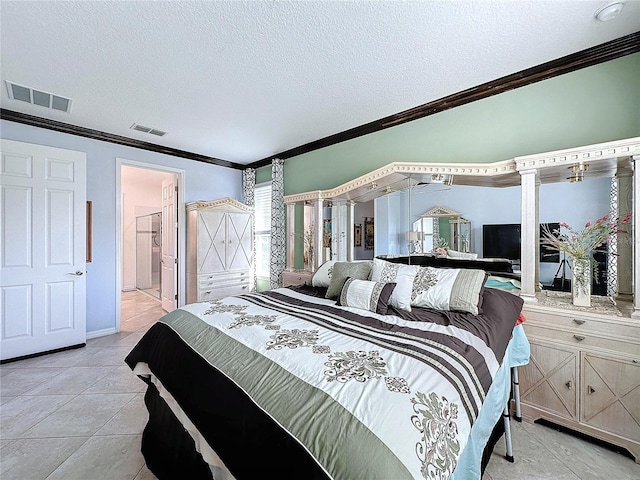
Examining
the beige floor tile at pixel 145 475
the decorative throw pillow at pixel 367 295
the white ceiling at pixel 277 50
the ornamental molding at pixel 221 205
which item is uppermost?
the white ceiling at pixel 277 50

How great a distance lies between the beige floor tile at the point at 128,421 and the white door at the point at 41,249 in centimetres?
181

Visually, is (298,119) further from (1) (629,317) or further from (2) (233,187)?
(1) (629,317)

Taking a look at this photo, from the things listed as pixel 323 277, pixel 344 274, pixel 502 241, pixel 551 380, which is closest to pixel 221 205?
pixel 323 277

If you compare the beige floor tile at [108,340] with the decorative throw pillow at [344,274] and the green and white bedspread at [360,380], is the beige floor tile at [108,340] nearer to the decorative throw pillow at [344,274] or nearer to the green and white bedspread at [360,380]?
the green and white bedspread at [360,380]

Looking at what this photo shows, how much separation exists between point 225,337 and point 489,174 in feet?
7.54

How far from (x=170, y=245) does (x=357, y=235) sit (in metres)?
3.26

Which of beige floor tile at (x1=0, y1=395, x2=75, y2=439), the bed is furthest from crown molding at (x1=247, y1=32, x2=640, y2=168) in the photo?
beige floor tile at (x1=0, y1=395, x2=75, y2=439)

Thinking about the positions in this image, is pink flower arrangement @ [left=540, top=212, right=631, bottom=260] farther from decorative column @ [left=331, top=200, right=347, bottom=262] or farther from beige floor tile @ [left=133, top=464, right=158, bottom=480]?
beige floor tile @ [left=133, top=464, right=158, bottom=480]

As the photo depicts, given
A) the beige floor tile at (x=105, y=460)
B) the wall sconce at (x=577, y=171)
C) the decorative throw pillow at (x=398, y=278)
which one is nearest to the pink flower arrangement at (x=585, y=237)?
the wall sconce at (x=577, y=171)

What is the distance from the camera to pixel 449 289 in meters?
2.04

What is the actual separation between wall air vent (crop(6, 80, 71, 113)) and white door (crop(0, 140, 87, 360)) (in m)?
0.47

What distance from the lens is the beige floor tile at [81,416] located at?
1.96m

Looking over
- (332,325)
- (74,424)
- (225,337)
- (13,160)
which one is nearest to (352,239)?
(332,325)

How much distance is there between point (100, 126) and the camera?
3.58m
